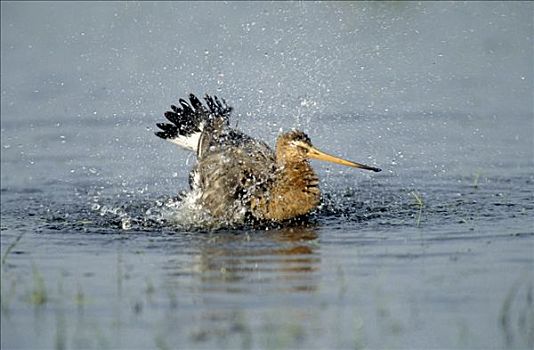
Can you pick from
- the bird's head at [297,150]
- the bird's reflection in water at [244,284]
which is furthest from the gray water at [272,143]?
the bird's head at [297,150]

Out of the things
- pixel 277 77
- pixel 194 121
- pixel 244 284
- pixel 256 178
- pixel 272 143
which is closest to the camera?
pixel 244 284

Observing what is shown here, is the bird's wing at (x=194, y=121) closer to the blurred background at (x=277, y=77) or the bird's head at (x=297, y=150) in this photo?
the blurred background at (x=277, y=77)

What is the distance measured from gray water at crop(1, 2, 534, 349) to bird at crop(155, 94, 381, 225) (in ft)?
0.91

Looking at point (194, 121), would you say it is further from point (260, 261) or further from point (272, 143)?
point (260, 261)

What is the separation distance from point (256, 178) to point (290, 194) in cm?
35

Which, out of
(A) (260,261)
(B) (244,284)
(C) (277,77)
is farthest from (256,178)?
(C) (277,77)

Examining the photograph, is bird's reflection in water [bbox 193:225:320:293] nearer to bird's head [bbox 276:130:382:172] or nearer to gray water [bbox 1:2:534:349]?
gray water [bbox 1:2:534:349]

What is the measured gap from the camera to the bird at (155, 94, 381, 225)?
10141 millimetres

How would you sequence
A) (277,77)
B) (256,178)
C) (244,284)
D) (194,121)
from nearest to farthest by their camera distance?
(244,284)
(256,178)
(194,121)
(277,77)

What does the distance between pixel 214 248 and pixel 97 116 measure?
16.6ft

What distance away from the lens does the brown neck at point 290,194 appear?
33.2 ft

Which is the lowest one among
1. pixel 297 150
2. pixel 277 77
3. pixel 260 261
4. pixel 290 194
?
pixel 260 261

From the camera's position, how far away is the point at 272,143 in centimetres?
1275

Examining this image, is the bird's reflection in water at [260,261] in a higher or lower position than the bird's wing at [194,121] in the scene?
lower
